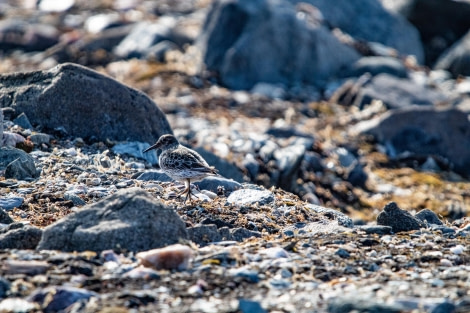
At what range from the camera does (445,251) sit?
26.4ft

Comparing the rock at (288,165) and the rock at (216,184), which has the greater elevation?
the rock at (216,184)

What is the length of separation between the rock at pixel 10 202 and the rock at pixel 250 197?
7.88 feet

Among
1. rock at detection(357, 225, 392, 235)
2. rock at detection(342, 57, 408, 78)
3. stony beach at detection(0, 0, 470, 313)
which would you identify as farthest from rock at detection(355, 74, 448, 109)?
rock at detection(357, 225, 392, 235)

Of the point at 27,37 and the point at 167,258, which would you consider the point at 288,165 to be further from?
the point at 27,37

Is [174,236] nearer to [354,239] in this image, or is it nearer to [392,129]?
[354,239]

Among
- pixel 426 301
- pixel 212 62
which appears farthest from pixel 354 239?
pixel 212 62

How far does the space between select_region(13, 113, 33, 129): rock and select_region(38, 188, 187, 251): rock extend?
5.27 m

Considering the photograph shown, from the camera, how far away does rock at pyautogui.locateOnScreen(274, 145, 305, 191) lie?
51.6 feet

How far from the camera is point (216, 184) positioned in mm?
10656

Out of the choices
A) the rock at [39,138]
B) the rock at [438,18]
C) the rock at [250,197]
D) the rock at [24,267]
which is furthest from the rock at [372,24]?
the rock at [24,267]

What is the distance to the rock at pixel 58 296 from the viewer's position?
6.27 m

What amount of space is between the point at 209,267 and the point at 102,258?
0.93m

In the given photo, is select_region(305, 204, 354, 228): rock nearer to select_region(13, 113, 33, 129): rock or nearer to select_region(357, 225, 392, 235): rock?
select_region(357, 225, 392, 235): rock

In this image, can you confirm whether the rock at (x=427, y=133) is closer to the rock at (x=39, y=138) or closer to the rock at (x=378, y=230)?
the rock at (x=39, y=138)
